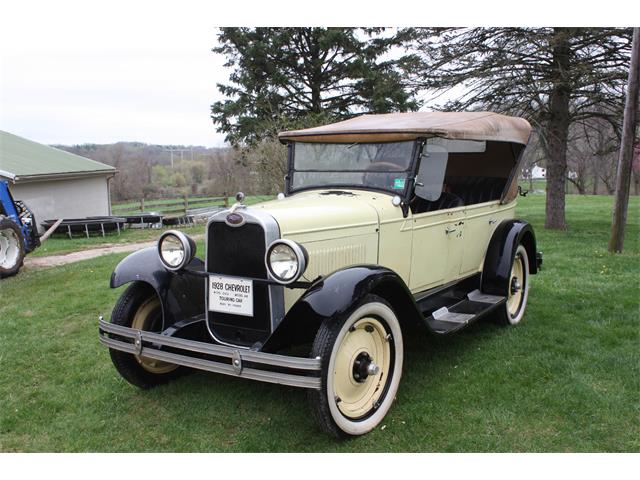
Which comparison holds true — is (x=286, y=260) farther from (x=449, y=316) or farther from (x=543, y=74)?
(x=543, y=74)

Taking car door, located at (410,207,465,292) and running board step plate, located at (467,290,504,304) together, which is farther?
running board step plate, located at (467,290,504,304)

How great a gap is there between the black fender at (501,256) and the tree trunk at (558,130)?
7.32 m

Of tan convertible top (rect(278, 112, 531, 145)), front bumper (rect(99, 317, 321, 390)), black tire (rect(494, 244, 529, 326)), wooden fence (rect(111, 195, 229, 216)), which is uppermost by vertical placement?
tan convertible top (rect(278, 112, 531, 145))

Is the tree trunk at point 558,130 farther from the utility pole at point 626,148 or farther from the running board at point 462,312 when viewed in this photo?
the running board at point 462,312

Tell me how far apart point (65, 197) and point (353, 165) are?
1814 centimetres

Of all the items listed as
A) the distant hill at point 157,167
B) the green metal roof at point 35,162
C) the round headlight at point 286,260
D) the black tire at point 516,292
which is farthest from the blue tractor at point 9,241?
the distant hill at point 157,167

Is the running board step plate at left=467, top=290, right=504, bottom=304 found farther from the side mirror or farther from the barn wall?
the barn wall

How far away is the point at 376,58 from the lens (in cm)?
1962

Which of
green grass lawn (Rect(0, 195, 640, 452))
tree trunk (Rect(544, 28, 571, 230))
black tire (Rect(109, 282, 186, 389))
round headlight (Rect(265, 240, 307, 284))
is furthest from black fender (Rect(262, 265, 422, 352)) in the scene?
tree trunk (Rect(544, 28, 571, 230))

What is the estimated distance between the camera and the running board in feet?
14.3

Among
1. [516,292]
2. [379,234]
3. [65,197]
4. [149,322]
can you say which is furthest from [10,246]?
[65,197]

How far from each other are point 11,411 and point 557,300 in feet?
19.2

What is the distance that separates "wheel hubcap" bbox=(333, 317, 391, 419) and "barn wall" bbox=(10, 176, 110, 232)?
1722 cm

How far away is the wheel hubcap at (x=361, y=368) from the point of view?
11.4ft
